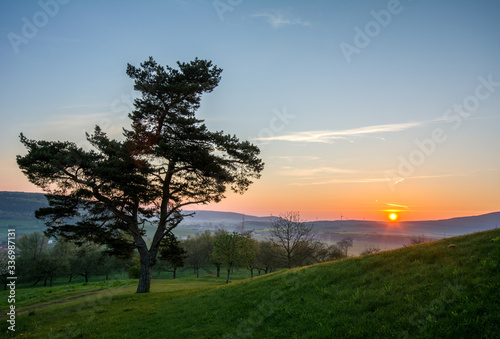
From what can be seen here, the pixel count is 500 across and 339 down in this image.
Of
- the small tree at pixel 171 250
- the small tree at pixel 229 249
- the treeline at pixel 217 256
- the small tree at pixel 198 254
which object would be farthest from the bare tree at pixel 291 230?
the small tree at pixel 198 254

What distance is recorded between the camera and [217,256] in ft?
164

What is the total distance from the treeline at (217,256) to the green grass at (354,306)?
94.2 ft

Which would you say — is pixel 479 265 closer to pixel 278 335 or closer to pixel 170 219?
pixel 278 335

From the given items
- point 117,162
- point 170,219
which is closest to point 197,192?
point 170,219

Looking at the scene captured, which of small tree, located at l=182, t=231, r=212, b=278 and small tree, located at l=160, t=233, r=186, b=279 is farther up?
small tree, located at l=160, t=233, r=186, b=279

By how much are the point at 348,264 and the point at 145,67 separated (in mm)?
21517

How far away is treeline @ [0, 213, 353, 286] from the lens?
5072cm

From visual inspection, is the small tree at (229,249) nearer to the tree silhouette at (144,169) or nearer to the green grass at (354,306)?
the tree silhouette at (144,169)

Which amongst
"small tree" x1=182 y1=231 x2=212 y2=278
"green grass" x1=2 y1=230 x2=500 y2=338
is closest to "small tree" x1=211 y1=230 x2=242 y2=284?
"green grass" x1=2 y1=230 x2=500 y2=338

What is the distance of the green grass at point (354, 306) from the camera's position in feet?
23.3

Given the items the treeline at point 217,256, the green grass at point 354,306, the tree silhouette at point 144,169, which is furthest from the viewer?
the treeline at point 217,256

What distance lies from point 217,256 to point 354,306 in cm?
4396

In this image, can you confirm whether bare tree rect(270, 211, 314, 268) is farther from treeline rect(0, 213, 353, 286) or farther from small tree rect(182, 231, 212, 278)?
small tree rect(182, 231, 212, 278)

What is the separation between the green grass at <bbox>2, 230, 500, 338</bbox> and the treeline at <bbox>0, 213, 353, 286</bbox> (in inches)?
1130
